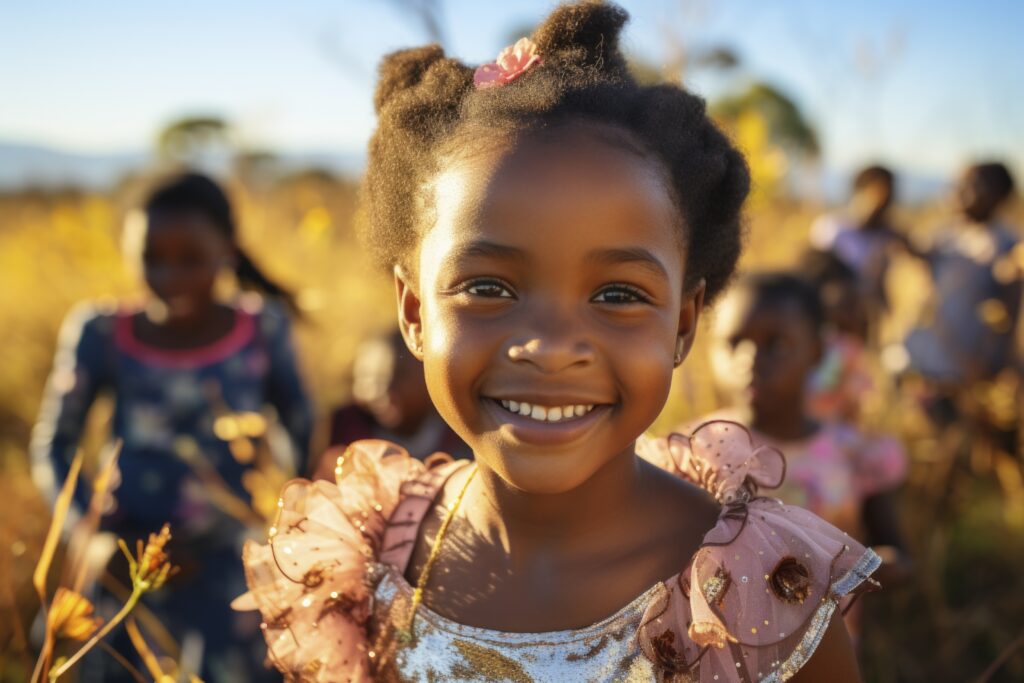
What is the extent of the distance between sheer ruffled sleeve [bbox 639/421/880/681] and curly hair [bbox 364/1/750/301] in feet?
1.30

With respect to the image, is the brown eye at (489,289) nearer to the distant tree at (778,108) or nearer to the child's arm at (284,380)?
the child's arm at (284,380)

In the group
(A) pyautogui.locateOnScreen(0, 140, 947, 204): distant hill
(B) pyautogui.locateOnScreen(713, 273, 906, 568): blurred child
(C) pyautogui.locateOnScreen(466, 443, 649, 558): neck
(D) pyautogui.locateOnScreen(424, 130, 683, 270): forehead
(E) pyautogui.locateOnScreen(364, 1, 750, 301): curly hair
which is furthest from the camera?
(A) pyautogui.locateOnScreen(0, 140, 947, 204): distant hill

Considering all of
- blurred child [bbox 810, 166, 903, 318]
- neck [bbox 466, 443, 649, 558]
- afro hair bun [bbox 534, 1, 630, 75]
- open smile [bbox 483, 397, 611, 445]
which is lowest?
neck [bbox 466, 443, 649, 558]

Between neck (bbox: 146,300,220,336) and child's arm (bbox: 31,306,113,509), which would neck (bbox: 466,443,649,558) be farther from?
neck (bbox: 146,300,220,336)

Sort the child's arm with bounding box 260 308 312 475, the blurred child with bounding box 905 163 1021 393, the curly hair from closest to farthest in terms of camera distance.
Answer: the curly hair < the child's arm with bounding box 260 308 312 475 < the blurred child with bounding box 905 163 1021 393

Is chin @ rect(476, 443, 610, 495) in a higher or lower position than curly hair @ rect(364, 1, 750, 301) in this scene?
lower

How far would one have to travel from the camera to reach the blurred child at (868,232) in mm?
4801

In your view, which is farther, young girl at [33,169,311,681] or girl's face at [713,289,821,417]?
young girl at [33,169,311,681]

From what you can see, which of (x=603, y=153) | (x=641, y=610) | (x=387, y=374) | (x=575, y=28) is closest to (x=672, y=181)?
(x=603, y=153)

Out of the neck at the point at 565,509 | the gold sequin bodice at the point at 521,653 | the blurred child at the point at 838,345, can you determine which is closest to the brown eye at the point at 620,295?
the neck at the point at 565,509

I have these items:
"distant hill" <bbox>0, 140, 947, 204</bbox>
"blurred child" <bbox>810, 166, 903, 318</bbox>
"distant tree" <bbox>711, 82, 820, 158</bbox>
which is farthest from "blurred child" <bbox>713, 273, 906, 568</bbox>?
"distant tree" <bbox>711, 82, 820, 158</bbox>

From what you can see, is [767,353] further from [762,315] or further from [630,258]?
[630,258]

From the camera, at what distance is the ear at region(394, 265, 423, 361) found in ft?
4.80

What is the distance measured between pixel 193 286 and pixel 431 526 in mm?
1702
